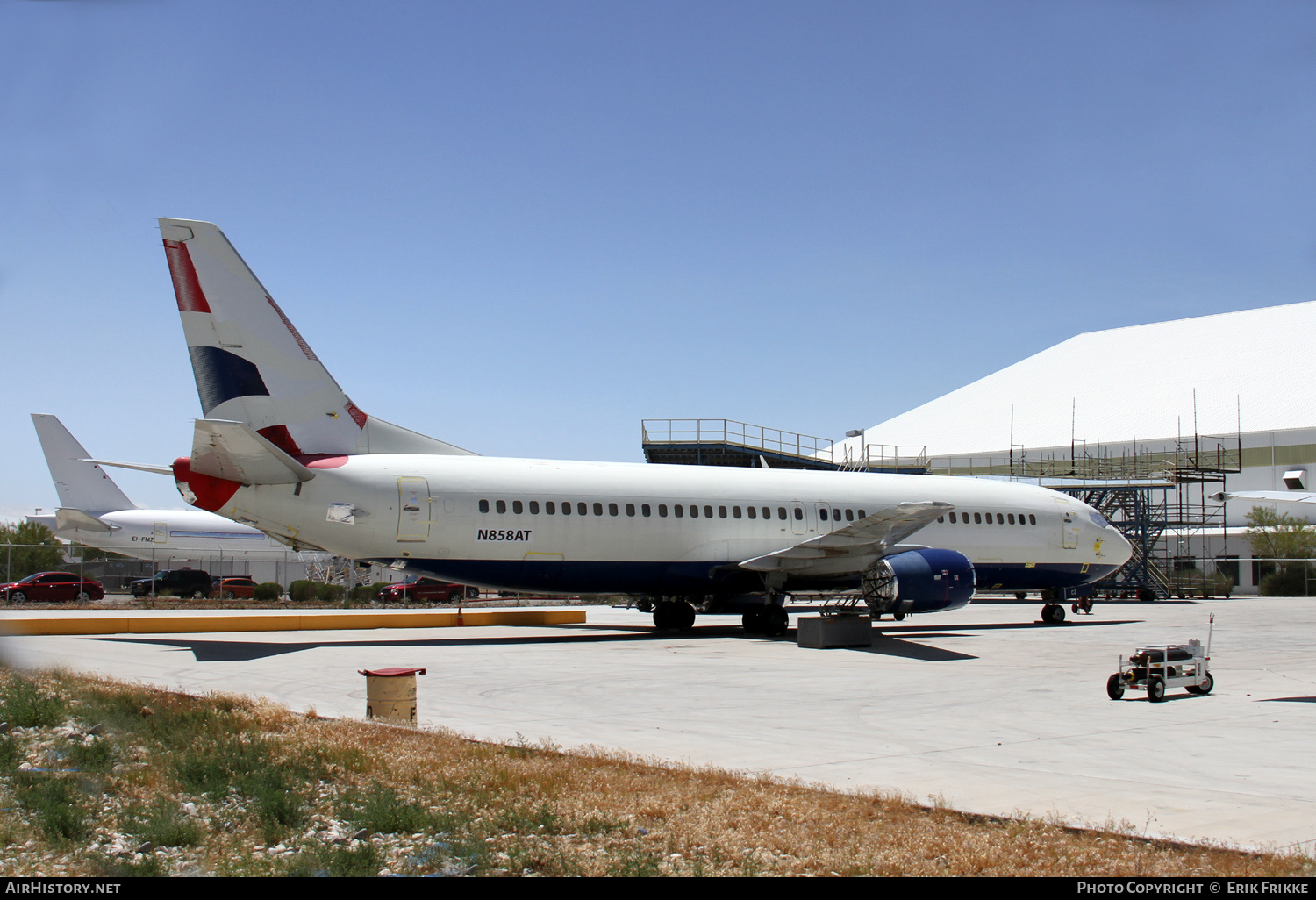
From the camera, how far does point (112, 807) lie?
715 centimetres

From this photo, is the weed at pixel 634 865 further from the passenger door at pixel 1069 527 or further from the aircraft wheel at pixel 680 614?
the passenger door at pixel 1069 527

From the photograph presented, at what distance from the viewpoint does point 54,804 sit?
6.84 m

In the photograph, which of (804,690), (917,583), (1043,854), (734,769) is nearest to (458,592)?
(917,583)

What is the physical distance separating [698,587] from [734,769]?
53.8 feet

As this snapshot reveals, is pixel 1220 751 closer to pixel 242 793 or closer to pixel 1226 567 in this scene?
pixel 242 793

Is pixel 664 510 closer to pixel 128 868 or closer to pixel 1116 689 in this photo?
pixel 1116 689

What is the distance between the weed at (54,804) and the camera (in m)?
6.44

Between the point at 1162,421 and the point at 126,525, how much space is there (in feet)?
200

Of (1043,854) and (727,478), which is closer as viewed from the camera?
(1043,854)

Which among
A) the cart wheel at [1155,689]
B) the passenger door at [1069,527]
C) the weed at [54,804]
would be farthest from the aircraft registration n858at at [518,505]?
the weed at [54,804]

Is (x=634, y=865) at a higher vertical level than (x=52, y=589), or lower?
higher

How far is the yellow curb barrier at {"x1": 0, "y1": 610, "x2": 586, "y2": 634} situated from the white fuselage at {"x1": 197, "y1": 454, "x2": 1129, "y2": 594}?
16.9 feet

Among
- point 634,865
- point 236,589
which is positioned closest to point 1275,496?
point 236,589

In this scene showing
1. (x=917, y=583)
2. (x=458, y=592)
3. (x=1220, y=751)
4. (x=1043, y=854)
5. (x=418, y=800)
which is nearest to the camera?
(x=1043, y=854)
